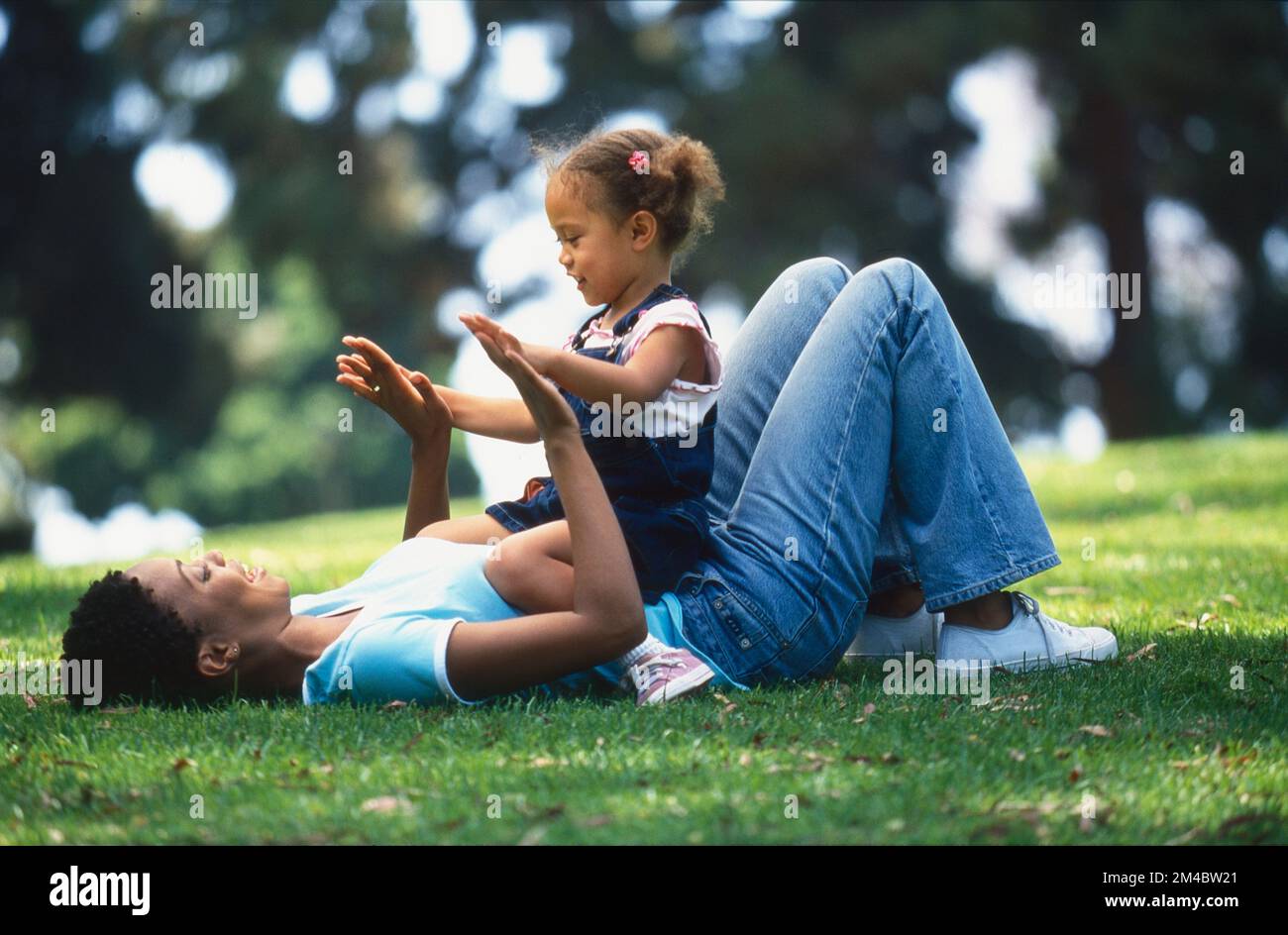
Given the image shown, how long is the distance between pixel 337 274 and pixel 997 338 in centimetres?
804

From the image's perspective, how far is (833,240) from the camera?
51.0 ft

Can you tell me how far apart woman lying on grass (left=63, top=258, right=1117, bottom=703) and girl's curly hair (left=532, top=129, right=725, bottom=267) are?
1.55 ft

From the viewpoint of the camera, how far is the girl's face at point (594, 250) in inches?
143

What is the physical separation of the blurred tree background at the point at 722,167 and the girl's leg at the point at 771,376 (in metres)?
10.4

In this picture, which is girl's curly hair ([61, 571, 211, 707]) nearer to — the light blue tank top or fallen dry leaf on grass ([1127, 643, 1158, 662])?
the light blue tank top

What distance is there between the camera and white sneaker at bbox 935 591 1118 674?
3.72 meters

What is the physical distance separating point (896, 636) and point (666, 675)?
Result: 96 centimetres

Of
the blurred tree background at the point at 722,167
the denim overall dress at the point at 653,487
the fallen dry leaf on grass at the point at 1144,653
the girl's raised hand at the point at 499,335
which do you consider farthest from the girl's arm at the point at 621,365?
the blurred tree background at the point at 722,167

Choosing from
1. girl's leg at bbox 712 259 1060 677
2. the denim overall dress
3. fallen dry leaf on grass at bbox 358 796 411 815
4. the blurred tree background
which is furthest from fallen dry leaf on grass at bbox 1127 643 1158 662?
the blurred tree background

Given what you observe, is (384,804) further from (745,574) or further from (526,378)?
(745,574)

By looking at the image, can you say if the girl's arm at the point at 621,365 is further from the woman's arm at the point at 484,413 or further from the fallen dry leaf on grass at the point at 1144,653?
the fallen dry leaf on grass at the point at 1144,653
